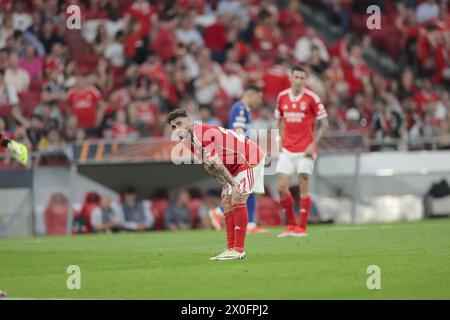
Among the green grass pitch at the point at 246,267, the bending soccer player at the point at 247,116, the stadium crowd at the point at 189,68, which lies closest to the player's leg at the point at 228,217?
the green grass pitch at the point at 246,267

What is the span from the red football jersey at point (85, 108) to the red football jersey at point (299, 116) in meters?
7.28

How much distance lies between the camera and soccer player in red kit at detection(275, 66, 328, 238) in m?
17.1

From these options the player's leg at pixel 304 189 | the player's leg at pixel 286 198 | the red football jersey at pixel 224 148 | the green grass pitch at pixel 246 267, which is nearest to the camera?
the green grass pitch at pixel 246 267

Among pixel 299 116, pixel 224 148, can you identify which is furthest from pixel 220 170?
pixel 299 116

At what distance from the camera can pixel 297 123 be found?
57.1ft

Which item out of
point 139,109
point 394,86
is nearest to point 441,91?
point 394,86

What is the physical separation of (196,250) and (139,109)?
9.75 meters

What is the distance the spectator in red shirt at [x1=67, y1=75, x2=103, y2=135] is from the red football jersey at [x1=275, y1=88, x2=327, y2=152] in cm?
723

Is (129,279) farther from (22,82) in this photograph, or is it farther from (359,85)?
(359,85)

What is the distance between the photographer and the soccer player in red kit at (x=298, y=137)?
1712 cm

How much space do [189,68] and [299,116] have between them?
28.4 ft

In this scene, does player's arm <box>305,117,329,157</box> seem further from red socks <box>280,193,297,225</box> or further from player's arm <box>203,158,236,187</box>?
player's arm <box>203,158,236,187</box>

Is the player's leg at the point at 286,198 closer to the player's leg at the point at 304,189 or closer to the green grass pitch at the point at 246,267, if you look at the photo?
the player's leg at the point at 304,189

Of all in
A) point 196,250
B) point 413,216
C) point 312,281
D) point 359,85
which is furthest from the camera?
point 359,85
